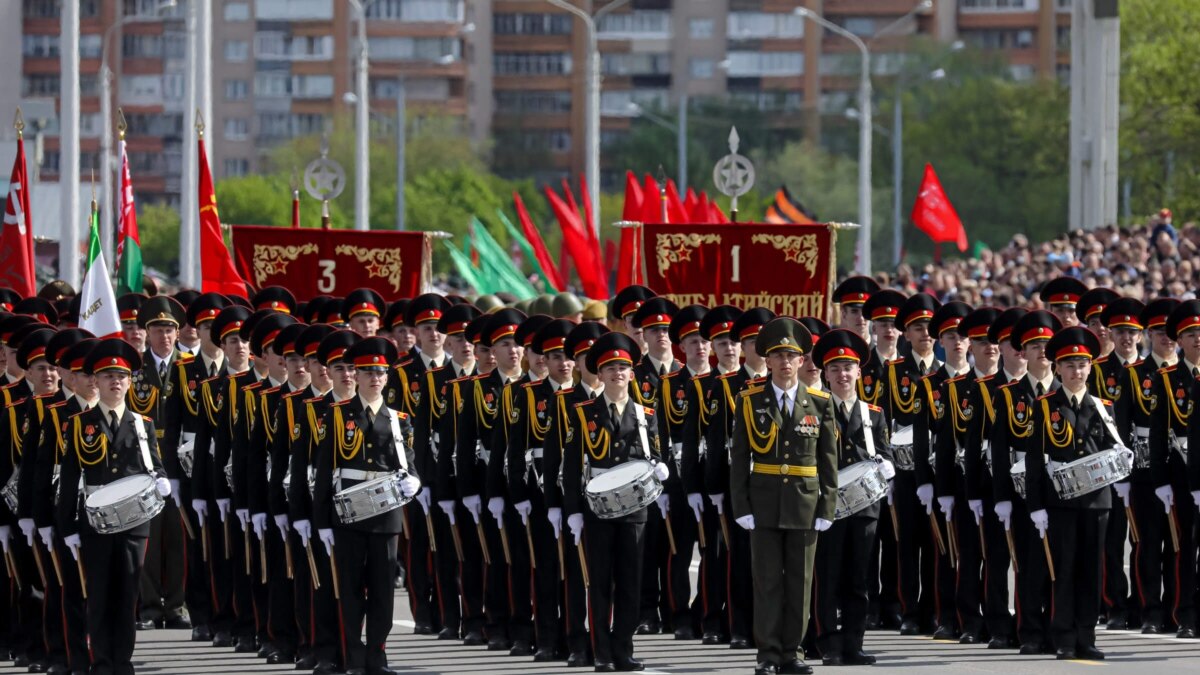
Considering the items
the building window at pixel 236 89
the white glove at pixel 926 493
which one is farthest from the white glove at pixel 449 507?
the building window at pixel 236 89

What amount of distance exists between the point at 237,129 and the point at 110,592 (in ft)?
325

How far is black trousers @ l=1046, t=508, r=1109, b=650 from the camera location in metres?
13.1

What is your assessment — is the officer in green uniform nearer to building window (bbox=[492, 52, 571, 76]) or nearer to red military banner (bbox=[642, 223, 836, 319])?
red military banner (bbox=[642, 223, 836, 319])

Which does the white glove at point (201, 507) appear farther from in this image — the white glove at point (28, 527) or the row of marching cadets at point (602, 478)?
the white glove at point (28, 527)

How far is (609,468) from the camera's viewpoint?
12820 mm

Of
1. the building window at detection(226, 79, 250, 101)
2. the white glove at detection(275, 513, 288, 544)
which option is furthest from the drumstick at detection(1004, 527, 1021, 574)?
the building window at detection(226, 79, 250, 101)

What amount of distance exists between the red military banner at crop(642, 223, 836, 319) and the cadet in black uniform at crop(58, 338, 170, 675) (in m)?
6.32

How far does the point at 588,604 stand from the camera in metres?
13.0

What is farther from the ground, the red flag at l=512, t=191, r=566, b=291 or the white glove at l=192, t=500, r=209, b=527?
the red flag at l=512, t=191, r=566, b=291

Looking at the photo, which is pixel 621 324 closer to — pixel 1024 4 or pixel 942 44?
pixel 942 44

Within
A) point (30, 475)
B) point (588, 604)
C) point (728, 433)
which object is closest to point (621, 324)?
point (728, 433)

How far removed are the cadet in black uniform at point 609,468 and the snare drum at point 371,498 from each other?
3.19 feet

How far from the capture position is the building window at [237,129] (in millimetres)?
109812

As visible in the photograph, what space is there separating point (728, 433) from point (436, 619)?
2.19 metres
